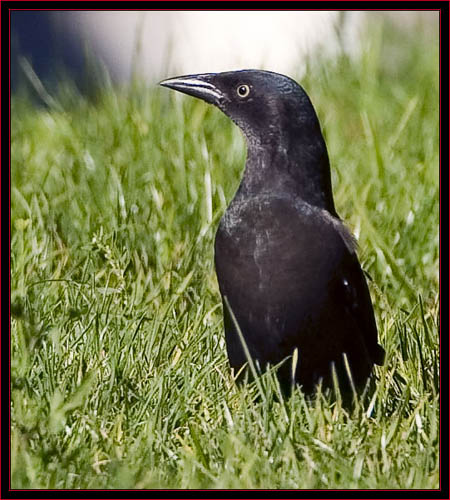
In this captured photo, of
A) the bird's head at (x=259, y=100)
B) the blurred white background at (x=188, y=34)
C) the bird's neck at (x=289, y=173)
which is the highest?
the blurred white background at (x=188, y=34)

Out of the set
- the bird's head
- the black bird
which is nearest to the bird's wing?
the black bird

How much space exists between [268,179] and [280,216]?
0.15 metres

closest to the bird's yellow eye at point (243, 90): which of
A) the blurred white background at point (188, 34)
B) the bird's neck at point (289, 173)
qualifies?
the bird's neck at point (289, 173)

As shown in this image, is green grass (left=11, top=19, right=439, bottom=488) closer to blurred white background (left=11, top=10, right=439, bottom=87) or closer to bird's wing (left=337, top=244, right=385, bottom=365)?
bird's wing (left=337, top=244, right=385, bottom=365)

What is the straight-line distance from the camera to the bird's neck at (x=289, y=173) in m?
3.35

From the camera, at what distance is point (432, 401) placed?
3.28 m

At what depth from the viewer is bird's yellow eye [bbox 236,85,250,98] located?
11.5 ft

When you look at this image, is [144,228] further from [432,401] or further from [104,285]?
[432,401]

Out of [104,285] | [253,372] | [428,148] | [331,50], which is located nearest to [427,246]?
[428,148]

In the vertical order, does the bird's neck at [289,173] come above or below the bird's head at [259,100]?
below

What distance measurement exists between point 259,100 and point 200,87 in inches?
8.7

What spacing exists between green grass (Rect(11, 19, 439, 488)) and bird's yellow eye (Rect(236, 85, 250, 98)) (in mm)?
679

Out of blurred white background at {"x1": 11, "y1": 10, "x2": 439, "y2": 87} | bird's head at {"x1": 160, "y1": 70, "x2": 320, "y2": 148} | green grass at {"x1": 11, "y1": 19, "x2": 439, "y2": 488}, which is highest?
blurred white background at {"x1": 11, "y1": 10, "x2": 439, "y2": 87}

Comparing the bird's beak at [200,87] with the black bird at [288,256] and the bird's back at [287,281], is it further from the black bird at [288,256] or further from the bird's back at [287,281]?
the bird's back at [287,281]
